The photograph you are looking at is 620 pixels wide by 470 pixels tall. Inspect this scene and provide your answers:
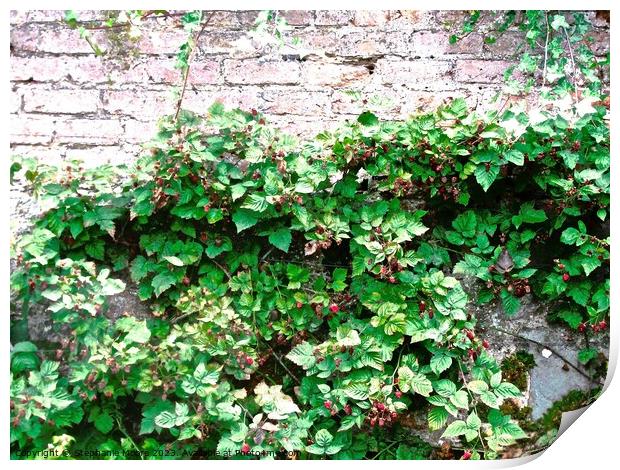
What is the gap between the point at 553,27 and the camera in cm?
211

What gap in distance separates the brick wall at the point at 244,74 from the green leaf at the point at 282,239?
0.41 metres

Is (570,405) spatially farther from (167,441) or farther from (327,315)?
(167,441)

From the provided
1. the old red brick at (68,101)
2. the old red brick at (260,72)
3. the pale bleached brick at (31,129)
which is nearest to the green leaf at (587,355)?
the old red brick at (260,72)

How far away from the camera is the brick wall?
2115mm

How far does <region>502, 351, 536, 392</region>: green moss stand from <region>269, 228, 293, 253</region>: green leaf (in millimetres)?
895

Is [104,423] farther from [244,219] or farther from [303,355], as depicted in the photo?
[244,219]

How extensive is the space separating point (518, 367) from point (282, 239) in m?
0.97

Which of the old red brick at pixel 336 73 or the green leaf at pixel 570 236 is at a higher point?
the old red brick at pixel 336 73

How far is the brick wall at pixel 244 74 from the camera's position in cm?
212

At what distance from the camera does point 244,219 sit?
6.84 ft

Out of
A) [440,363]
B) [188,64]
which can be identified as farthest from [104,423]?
[188,64]

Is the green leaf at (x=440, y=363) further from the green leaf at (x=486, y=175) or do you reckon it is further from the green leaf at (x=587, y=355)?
the green leaf at (x=486, y=175)

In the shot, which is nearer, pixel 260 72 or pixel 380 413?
pixel 380 413
